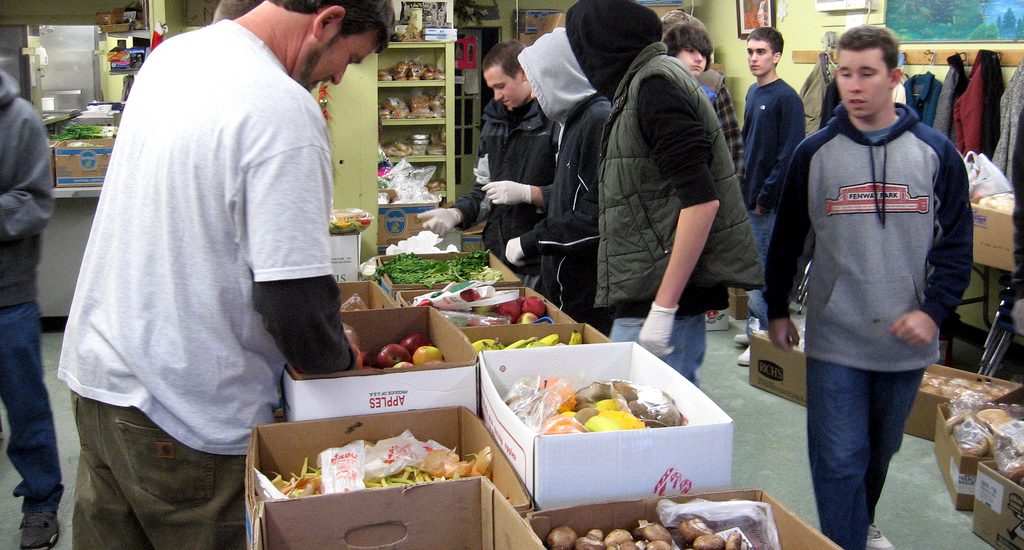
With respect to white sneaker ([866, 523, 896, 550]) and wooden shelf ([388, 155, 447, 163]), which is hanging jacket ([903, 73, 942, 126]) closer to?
white sneaker ([866, 523, 896, 550])

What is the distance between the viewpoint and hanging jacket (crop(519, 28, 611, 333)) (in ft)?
9.23

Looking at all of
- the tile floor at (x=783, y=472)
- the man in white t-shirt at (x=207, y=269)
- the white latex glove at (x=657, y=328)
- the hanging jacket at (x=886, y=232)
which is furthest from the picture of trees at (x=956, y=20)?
the man in white t-shirt at (x=207, y=269)

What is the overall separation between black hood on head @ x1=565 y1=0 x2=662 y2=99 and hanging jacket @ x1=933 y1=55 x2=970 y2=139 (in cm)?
405

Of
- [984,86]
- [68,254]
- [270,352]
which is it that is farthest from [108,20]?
[270,352]

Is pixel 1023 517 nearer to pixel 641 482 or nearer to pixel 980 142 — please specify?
pixel 641 482

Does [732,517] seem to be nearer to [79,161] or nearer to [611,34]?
[611,34]

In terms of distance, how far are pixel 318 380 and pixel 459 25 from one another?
932 centimetres

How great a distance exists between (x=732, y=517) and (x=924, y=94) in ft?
17.2

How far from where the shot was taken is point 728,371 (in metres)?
5.14

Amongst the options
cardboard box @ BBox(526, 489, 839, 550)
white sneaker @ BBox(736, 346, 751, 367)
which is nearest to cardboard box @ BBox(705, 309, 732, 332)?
white sneaker @ BBox(736, 346, 751, 367)

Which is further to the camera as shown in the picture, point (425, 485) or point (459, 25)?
point (459, 25)

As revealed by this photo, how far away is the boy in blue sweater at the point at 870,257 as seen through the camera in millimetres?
2377

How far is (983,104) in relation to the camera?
545cm

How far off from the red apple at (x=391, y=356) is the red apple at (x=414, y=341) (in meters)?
0.04
